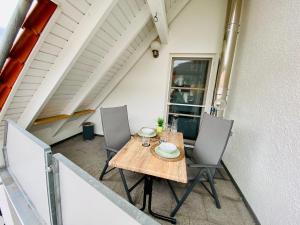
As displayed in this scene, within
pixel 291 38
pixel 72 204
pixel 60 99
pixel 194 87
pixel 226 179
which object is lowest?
pixel 226 179

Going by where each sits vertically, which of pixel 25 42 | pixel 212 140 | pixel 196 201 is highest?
pixel 25 42

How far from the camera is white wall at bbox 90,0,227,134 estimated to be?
2.53 meters

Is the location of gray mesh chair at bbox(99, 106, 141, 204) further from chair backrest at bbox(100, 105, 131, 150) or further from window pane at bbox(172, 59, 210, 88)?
window pane at bbox(172, 59, 210, 88)

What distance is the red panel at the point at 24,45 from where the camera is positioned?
1117 millimetres

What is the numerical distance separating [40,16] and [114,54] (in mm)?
1058

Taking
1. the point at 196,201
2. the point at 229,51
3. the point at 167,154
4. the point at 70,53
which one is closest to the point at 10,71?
the point at 70,53

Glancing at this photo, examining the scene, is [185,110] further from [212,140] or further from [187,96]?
[212,140]

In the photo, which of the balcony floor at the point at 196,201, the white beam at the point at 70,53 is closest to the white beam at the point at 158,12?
the white beam at the point at 70,53

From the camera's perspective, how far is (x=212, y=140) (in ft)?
4.98

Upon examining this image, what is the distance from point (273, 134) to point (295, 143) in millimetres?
228

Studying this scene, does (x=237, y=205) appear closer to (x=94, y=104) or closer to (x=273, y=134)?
(x=273, y=134)

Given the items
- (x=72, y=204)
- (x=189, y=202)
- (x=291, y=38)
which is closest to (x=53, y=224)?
(x=72, y=204)

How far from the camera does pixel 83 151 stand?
2672mm

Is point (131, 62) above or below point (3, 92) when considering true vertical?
above
